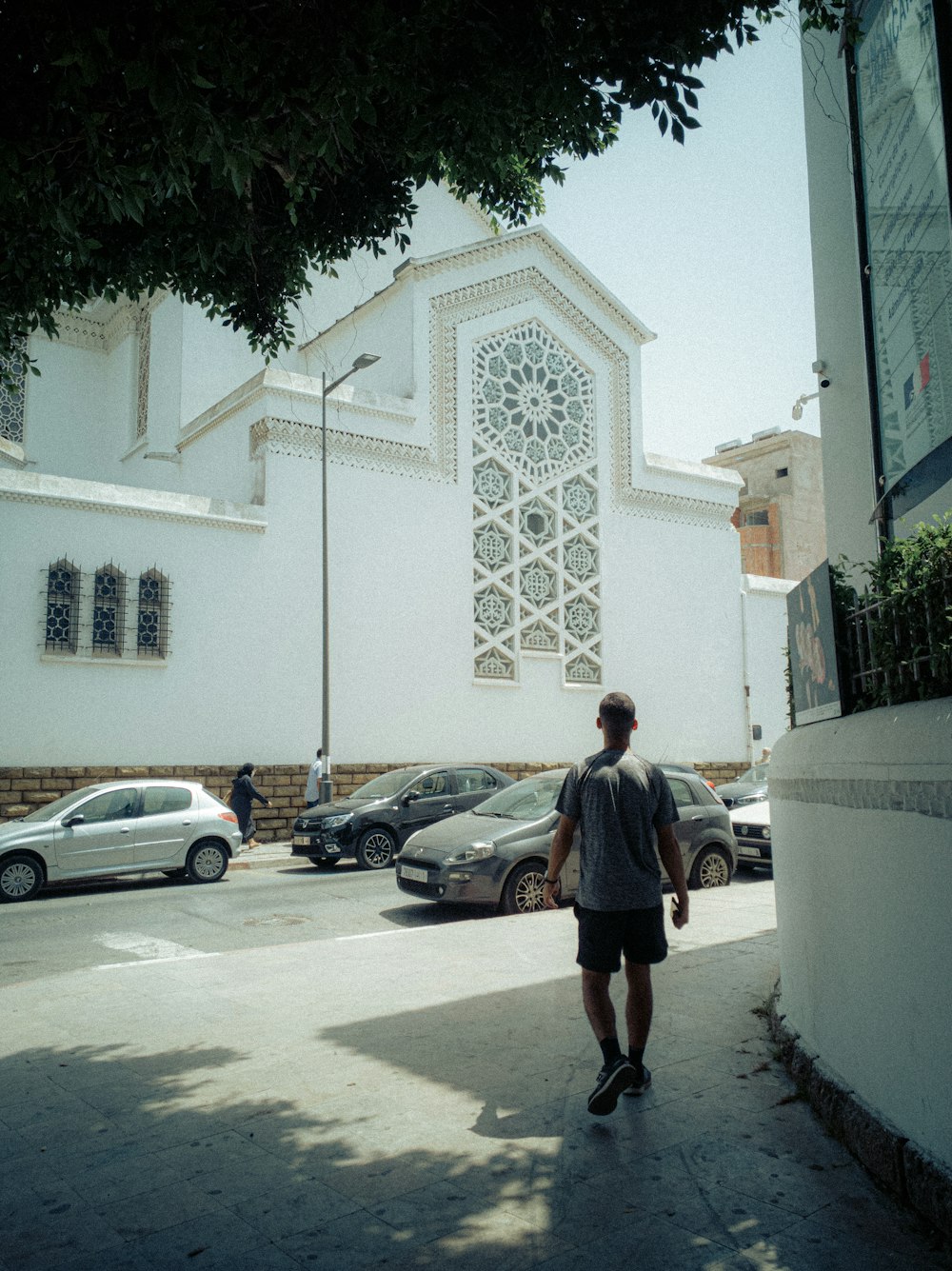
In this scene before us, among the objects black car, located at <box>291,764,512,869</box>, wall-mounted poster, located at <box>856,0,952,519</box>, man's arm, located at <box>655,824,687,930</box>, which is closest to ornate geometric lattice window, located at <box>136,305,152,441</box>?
black car, located at <box>291,764,512,869</box>

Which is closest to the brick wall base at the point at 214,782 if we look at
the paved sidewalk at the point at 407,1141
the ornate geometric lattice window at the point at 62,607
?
the ornate geometric lattice window at the point at 62,607

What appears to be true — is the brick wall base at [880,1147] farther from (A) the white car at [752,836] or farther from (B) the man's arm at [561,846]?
(A) the white car at [752,836]

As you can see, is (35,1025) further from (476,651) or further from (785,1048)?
(476,651)

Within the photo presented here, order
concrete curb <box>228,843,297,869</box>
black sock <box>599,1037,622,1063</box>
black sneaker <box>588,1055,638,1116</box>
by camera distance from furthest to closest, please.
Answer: concrete curb <box>228,843,297,869</box> → black sock <box>599,1037,622,1063</box> → black sneaker <box>588,1055,638,1116</box>

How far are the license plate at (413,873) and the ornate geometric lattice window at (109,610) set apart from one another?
9.80 metres

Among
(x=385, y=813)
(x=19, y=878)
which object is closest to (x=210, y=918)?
(x=19, y=878)

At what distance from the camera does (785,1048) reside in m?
5.15

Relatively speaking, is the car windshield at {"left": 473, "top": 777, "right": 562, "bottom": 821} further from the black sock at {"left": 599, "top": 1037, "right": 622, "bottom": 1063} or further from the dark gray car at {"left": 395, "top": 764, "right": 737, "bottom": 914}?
the black sock at {"left": 599, "top": 1037, "right": 622, "bottom": 1063}

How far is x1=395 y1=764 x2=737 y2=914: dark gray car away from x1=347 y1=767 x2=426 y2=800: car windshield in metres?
4.47

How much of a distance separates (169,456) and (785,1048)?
2266cm

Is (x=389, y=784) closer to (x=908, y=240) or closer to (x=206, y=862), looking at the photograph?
(x=206, y=862)

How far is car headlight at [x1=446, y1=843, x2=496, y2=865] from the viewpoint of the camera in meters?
10.3

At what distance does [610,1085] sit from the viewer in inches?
172

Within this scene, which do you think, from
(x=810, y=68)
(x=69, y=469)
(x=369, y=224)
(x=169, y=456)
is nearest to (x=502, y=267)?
(x=169, y=456)
